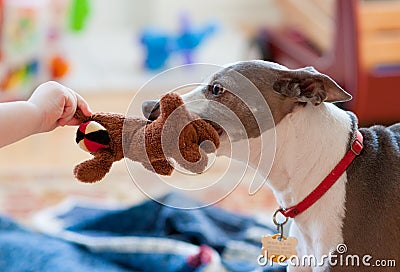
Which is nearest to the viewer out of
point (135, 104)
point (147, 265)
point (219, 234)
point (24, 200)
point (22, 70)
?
point (135, 104)

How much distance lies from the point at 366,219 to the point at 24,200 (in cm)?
136

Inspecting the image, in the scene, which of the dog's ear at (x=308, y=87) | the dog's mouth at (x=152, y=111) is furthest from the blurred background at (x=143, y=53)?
the dog's ear at (x=308, y=87)

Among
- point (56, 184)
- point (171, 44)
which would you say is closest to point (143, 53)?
point (171, 44)

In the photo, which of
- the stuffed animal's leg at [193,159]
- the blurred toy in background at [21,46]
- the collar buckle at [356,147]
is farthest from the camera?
the blurred toy in background at [21,46]

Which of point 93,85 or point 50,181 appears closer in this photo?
point 50,181

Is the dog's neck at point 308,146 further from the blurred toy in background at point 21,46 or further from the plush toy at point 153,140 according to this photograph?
the blurred toy in background at point 21,46

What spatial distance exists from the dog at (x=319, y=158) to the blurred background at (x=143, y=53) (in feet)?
0.57

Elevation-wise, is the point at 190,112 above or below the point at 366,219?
above

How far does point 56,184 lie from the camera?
2439mm

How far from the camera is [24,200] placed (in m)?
2.29

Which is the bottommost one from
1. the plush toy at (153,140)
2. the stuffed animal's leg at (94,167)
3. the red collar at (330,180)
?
the red collar at (330,180)

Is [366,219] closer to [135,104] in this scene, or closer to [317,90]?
[317,90]

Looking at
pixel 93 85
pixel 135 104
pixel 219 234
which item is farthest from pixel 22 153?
pixel 135 104

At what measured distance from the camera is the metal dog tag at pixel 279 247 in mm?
1291
